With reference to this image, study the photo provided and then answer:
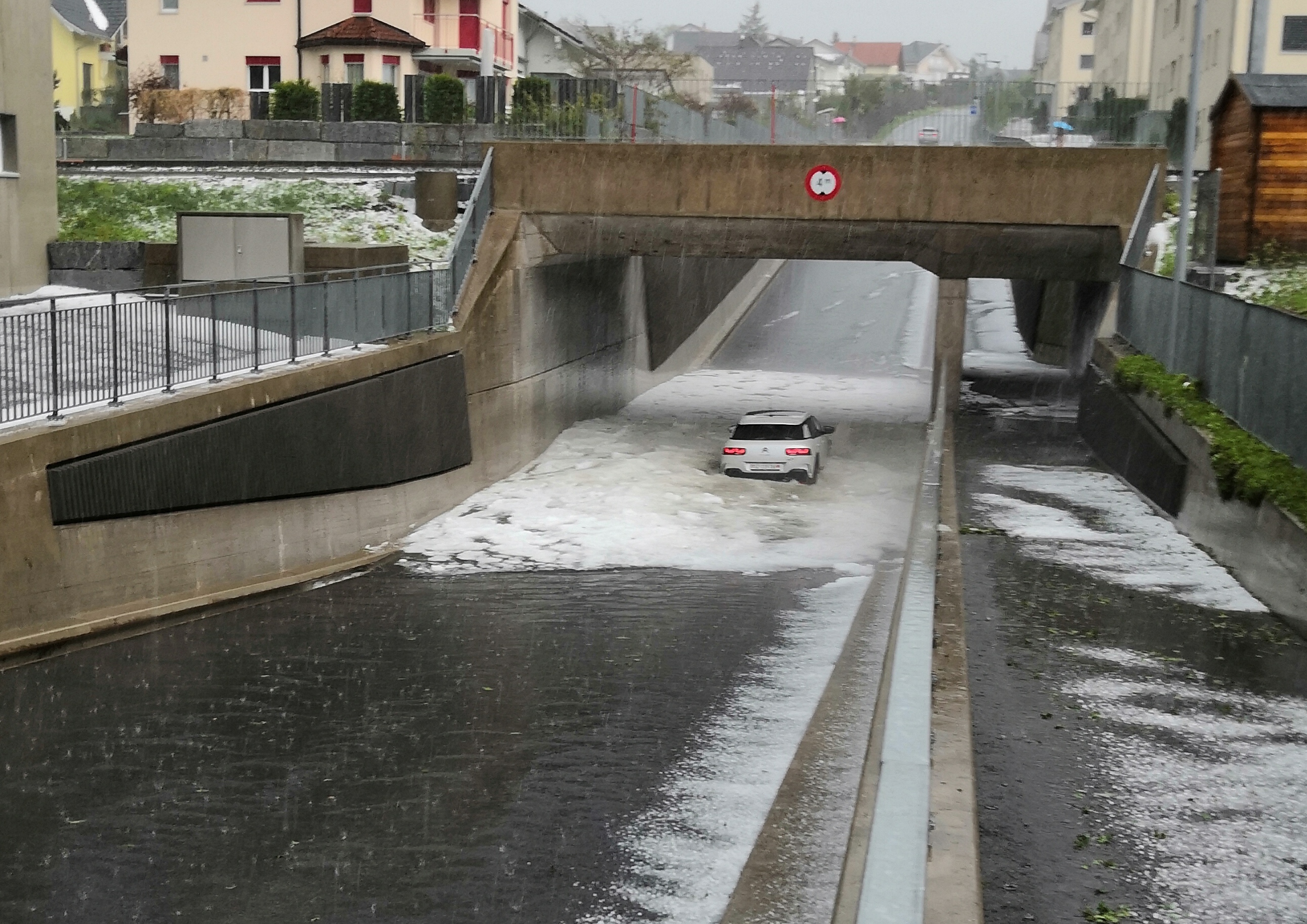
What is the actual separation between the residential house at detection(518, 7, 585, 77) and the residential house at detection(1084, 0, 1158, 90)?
25.6m

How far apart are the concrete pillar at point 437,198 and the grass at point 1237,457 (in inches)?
629

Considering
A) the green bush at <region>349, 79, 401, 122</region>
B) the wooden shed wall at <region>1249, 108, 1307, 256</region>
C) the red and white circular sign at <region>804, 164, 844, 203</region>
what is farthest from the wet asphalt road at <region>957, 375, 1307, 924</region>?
the green bush at <region>349, 79, 401, 122</region>

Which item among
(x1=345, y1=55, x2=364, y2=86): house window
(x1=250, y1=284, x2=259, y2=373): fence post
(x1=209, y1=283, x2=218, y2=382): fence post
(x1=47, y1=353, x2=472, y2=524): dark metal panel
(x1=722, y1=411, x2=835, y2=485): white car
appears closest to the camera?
(x1=47, y1=353, x2=472, y2=524): dark metal panel

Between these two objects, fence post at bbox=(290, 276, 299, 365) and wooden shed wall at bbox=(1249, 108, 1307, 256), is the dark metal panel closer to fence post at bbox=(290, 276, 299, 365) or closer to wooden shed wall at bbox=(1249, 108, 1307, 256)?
fence post at bbox=(290, 276, 299, 365)

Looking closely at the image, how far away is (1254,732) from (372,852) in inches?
246

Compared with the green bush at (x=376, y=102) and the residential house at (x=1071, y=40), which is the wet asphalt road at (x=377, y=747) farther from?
the residential house at (x=1071, y=40)

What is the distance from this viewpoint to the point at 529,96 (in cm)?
3956

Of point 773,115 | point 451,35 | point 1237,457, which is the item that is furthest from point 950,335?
point 451,35

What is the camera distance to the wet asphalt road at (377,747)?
9.19 metres

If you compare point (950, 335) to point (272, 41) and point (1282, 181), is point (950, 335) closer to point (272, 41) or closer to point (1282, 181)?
point (1282, 181)

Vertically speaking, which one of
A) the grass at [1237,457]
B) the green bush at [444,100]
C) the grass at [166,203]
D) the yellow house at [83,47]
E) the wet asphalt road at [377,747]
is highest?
the yellow house at [83,47]

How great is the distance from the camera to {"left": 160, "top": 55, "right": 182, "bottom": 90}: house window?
5309 cm

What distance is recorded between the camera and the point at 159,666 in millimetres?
15039

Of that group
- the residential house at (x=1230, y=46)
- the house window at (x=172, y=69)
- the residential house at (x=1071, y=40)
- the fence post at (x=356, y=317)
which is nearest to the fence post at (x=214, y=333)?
the fence post at (x=356, y=317)
